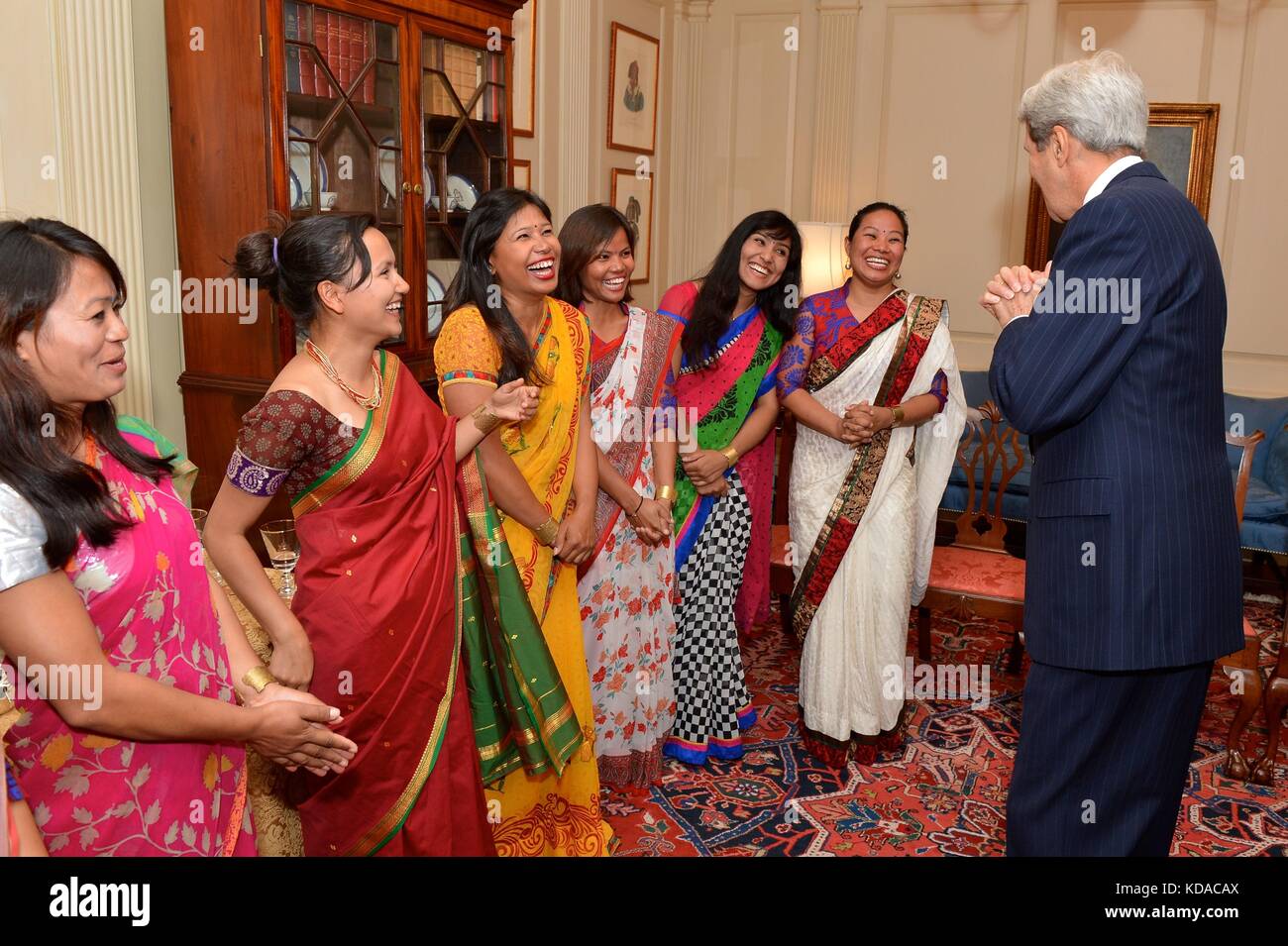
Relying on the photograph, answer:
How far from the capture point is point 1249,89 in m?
5.37

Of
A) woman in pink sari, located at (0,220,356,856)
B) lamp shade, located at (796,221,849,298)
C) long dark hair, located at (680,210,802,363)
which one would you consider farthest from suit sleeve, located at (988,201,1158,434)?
lamp shade, located at (796,221,849,298)

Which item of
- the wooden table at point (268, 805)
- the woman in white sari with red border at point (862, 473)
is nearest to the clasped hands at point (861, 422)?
the woman in white sari with red border at point (862, 473)

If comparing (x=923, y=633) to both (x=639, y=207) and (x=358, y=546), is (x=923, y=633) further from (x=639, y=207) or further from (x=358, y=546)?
(x=639, y=207)

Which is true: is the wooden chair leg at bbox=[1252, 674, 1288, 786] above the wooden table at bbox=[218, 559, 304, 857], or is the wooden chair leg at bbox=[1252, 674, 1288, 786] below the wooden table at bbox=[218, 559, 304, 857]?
below

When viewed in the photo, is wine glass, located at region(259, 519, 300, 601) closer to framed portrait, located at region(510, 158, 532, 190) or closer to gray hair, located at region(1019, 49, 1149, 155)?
gray hair, located at region(1019, 49, 1149, 155)

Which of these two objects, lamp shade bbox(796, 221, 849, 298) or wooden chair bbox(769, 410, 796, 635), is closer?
wooden chair bbox(769, 410, 796, 635)

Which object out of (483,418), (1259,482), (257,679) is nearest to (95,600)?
(257,679)

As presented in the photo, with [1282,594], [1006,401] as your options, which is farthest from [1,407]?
[1282,594]

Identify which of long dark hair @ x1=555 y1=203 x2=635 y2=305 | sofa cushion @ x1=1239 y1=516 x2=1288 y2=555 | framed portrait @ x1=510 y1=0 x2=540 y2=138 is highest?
framed portrait @ x1=510 y1=0 x2=540 y2=138

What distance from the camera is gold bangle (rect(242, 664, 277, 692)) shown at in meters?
1.66

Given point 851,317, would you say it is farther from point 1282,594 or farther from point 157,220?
point 1282,594

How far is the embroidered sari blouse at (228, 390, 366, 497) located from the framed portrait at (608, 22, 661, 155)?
4084 millimetres

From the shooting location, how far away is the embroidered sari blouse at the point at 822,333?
3.24 meters

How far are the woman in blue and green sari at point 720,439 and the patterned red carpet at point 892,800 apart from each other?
7.9 inches
